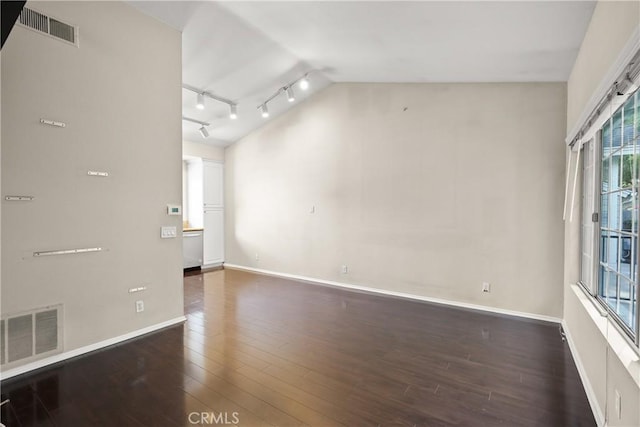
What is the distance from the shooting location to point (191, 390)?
222 cm

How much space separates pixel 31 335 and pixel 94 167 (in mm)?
1462

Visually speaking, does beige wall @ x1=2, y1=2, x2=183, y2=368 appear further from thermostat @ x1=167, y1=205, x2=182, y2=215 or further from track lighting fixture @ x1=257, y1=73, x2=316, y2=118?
track lighting fixture @ x1=257, y1=73, x2=316, y2=118

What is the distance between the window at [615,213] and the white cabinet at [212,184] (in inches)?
239

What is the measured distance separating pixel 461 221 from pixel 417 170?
0.93 meters

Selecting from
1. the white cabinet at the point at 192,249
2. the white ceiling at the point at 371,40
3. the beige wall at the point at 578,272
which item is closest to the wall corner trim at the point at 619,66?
the beige wall at the point at 578,272

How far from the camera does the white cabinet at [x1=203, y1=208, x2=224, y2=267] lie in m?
6.56

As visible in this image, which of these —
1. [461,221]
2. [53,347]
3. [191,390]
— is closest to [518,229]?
[461,221]

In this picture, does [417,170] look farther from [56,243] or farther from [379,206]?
[56,243]

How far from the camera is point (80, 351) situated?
8.97 feet

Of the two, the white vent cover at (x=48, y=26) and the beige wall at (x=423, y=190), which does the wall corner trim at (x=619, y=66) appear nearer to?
the beige wall at (x=423, y=190)

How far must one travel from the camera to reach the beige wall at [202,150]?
6236mm

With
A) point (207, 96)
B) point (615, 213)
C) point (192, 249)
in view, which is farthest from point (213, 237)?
point (615, 213)

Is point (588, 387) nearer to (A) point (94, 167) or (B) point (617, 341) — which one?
(B) point (617, 341)

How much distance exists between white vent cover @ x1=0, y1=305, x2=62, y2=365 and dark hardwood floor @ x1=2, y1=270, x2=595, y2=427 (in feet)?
0.57
